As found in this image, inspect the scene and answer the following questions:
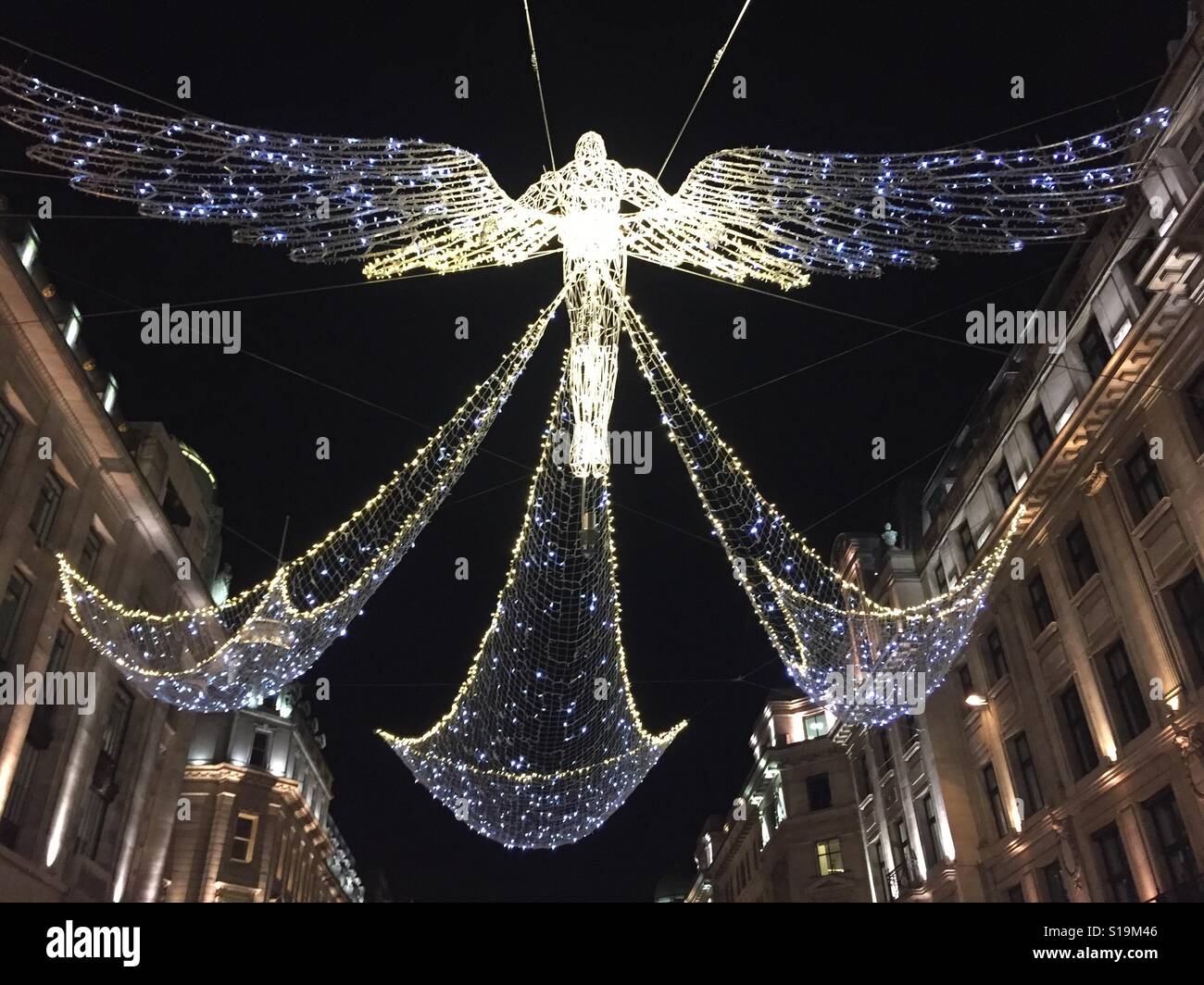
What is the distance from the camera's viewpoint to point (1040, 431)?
23.1 meters

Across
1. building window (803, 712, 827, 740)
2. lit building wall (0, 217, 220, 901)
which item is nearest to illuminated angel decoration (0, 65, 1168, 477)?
lit building wall (0, 217, 220, 901)

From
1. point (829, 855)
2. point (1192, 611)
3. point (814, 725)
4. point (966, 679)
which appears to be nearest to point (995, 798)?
point (966, 679)

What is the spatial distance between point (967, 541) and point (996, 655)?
337cm

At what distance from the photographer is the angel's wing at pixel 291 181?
834 cm

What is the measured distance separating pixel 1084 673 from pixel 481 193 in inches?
685

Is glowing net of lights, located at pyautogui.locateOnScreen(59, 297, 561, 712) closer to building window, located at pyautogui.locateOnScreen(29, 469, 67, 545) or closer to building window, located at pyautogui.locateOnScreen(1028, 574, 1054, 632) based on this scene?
building window, located at pyautogui.locateOnScreen(29, 469, 67, 545)

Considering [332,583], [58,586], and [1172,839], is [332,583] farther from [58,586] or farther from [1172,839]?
[1172,839]

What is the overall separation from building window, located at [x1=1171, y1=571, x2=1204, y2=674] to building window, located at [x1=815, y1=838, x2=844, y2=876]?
80.9 feet

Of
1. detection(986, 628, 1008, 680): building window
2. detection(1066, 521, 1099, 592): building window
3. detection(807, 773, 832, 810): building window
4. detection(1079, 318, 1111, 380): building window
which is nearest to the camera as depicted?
detection(1079, 318, 1111, 380): building window

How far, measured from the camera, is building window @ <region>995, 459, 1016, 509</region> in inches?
970

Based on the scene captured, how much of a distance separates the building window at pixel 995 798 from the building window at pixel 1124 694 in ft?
20.3

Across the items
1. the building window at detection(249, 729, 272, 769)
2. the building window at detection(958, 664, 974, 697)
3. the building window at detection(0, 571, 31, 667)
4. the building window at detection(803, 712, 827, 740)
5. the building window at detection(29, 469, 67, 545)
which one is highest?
the building window at detection(249, 729, 272, 769)

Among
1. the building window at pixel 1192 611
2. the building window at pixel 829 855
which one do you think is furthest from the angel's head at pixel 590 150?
the building window at pixel 829 855
